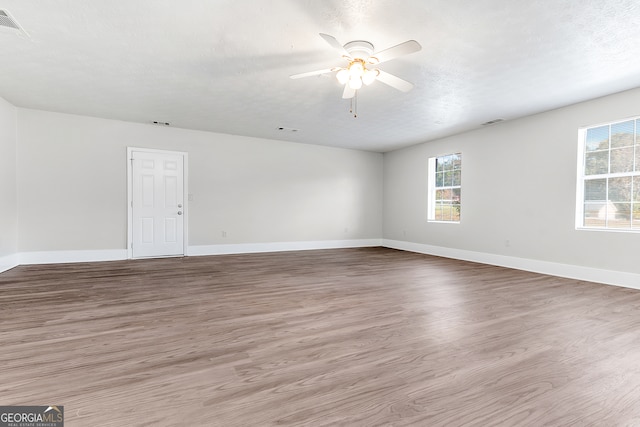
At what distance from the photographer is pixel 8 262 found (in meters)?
4.67

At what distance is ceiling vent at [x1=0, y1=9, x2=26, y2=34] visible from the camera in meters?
2.47

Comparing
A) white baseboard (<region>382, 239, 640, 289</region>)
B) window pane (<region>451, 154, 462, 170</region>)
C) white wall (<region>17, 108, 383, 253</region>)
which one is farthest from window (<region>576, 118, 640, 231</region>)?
white wall (<region>17, 108, 383, 253</region>)

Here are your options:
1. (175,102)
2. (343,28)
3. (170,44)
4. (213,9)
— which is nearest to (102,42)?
(170,44)

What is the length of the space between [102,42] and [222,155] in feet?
11.8

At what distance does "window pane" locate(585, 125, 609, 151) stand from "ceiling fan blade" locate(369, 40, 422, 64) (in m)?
3.64

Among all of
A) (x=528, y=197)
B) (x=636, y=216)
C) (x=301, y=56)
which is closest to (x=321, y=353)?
(x=301, y=56)

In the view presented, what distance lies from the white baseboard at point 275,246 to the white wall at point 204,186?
0.10 meters

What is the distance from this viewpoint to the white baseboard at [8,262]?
449 cm

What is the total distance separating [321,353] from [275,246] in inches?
202

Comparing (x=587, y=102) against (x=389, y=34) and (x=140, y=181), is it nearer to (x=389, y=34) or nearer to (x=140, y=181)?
(x=389, y=34)

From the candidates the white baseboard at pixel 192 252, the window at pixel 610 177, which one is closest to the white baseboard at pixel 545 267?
the window at pixel 610 177

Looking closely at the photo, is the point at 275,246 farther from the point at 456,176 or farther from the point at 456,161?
the point at 456,161

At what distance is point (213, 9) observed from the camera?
95.3 inches

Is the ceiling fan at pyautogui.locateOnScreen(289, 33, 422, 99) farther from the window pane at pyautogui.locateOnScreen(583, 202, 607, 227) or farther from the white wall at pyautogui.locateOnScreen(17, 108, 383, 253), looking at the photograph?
the white wall at pyautogui.locateOnScreen(17, 108, 383, 253)
